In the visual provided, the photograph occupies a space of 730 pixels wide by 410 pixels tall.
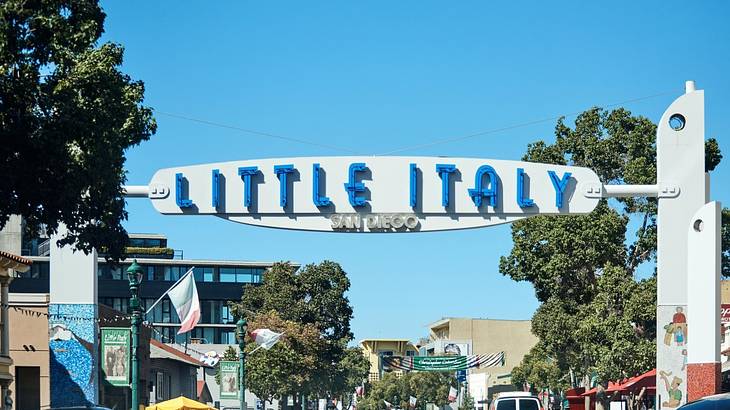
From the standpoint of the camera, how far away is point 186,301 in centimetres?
3550

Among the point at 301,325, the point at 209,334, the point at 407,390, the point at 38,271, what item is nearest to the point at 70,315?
the point at 301,325

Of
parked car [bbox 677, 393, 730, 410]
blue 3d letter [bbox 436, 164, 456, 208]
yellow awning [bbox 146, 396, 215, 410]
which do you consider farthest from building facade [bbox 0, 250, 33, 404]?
parked car [bbox 677, 393, 730, 410]

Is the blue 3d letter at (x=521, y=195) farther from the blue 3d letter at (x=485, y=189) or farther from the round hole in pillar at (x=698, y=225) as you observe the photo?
the round hole in pillar at (x=698, y=225)

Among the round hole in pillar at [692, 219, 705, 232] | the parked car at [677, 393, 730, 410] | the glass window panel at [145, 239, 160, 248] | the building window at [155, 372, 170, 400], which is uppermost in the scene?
the glass window panel at [145, 239, 160, 248]

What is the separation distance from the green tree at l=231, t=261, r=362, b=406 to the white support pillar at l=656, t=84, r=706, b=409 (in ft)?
148

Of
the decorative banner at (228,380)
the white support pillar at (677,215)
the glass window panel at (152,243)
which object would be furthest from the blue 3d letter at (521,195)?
the glass window panel at (152,243)

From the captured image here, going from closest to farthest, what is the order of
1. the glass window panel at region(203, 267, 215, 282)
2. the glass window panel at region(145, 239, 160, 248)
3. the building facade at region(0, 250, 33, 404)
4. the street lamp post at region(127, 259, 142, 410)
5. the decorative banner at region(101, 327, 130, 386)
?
the decorative banner at region(101, 327, 130, 386), the street lamp post at region(127, 259, 142, 410), the building facade at region(0, 250, 33, 404), the glass window panel at region(203, 267, 215, 282), the glass window panel at region(145, 239, 160, 248)

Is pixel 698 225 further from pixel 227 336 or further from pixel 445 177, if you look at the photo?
pixel 227 336

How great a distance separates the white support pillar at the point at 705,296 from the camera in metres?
23.9

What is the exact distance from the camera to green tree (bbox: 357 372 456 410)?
137 metres

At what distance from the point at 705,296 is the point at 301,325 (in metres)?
49.5

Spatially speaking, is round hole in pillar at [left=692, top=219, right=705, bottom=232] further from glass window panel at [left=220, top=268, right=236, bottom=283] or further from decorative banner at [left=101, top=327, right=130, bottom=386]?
glass window panel at [left=220, top=268, right=236, bottom=283]

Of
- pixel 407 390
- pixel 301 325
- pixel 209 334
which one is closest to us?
pixel 301 325

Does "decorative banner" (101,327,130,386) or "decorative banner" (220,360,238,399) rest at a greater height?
"decorative banner" (101,327,130,386)
